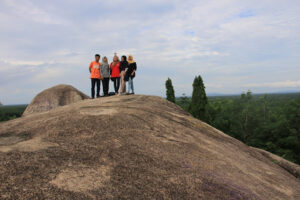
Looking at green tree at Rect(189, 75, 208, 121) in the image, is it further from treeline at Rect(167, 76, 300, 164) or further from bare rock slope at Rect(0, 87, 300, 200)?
bare rock slope at Rect(0, 87, 300, 200)

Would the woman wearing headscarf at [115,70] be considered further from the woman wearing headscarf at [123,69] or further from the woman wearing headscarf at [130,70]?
the woman wearing headscarf at [130,70]

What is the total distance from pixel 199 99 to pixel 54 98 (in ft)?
67.0

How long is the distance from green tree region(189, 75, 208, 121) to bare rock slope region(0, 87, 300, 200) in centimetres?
2639

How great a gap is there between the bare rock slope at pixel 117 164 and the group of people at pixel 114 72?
212 inches

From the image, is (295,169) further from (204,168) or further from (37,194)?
(37,194)

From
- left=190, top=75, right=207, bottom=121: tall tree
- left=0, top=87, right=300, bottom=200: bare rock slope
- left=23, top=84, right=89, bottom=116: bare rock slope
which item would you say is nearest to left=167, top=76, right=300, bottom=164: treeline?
left=190, top=75, right=207, bottom=121: tall tree

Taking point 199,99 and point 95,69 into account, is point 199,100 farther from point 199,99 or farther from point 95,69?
point 95,69

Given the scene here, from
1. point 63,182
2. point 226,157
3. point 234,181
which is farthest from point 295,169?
point 63,182

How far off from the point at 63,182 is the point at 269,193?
12.7ft

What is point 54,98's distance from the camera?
18.0 meters

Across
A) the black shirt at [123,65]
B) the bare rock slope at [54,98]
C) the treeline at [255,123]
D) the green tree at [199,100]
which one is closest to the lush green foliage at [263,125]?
the treeline at [255,123]

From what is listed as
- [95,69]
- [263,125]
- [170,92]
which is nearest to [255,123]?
[263,125]

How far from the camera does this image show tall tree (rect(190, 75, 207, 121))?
104 ft

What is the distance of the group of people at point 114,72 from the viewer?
1113 centimetres
